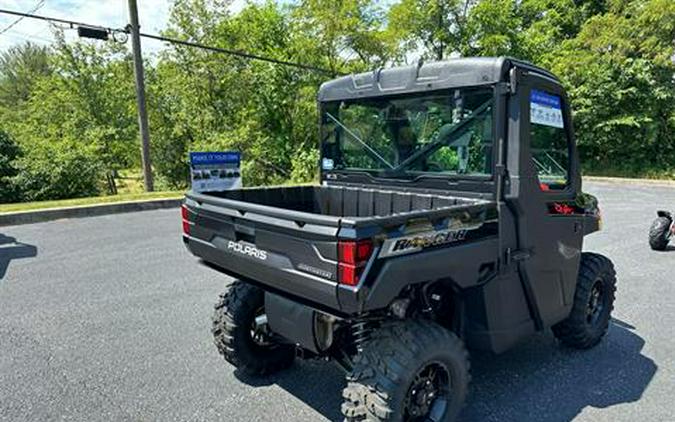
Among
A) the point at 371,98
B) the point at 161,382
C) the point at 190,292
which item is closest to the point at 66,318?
the point at 190,292

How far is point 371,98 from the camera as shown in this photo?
3.21 metres

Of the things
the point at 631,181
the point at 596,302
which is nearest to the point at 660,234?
the point at 596,302

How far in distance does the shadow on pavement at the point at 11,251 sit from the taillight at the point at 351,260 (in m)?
5.80

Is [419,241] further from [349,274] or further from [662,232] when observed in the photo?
[662,232]

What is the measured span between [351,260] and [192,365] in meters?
2.07

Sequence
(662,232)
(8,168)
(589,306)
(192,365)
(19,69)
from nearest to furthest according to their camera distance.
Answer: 1. (192,365)
2. (589,306)
3. (662,232)
4. (8,168)
5. (19,69)

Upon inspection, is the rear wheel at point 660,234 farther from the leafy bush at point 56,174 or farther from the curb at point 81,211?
the leafy bush at point 56,174

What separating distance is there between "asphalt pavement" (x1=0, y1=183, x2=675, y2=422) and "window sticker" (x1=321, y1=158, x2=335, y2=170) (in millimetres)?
1589

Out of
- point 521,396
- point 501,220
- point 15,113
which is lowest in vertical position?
point 521,396

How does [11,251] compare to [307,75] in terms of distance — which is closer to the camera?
[11,251]

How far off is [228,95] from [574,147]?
62.5 feet

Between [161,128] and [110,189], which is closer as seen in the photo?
[110,189]

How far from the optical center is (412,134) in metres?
3.03

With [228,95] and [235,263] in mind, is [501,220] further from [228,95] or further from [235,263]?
[228,95]
